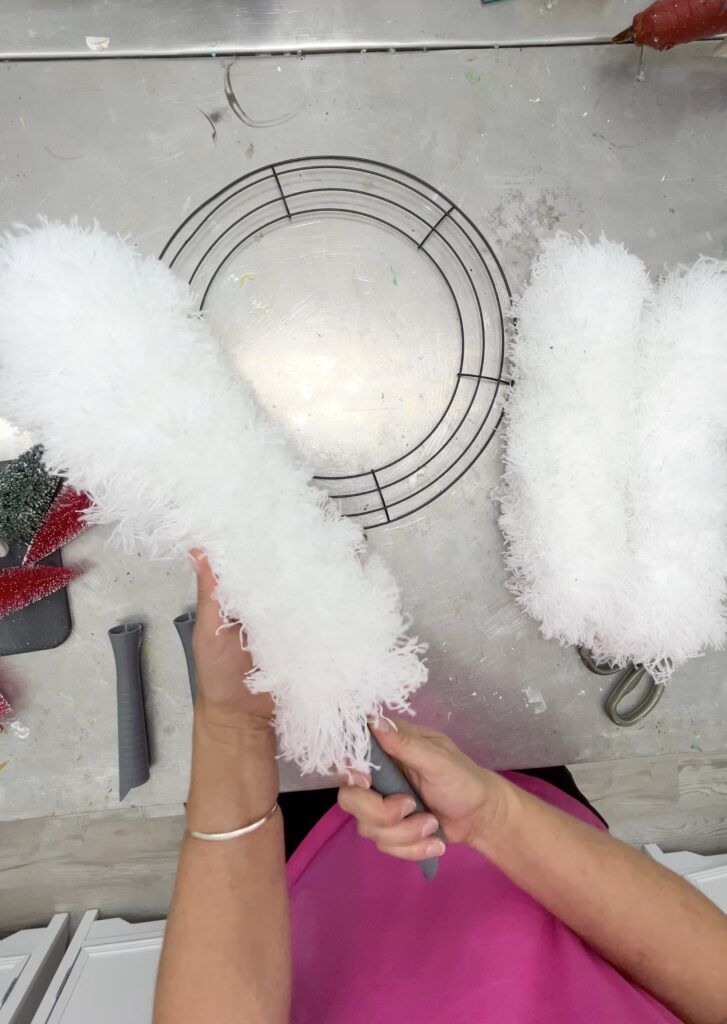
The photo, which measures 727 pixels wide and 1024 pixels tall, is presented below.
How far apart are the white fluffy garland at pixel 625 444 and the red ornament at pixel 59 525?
446 mm

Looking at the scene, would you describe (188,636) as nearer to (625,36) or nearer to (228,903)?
(228,903)

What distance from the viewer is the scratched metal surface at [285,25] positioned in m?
0.61

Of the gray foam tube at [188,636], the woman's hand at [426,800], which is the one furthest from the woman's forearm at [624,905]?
the gray foam tube at [188,636]

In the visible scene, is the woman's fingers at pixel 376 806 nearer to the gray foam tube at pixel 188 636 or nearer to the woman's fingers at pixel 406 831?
the woman's fingers at pixel 406 831

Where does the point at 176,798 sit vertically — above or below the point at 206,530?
→ below

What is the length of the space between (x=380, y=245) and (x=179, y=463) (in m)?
0.33

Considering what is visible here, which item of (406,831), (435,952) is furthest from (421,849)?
(435,952)

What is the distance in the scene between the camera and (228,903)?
46 centimetres

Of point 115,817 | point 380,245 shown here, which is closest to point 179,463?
point 380,245

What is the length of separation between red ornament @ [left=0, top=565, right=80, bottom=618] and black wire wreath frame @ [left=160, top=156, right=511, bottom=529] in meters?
0.28

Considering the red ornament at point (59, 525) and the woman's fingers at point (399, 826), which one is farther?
the red ornament at point (59, 525)

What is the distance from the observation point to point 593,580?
62 cm

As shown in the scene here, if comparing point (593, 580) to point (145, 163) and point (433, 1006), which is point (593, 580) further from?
point (145, 163)

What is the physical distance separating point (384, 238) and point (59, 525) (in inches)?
17.3
